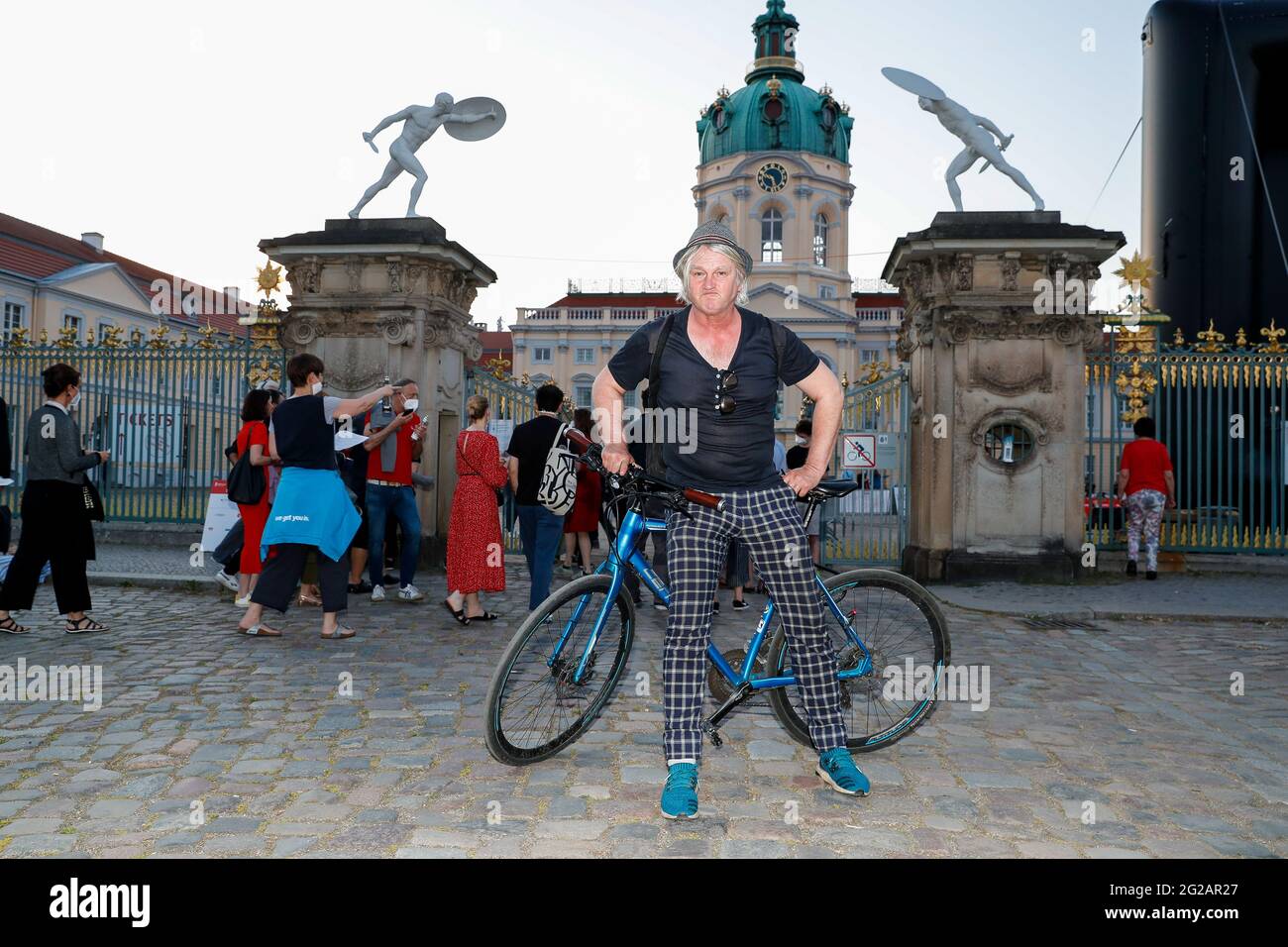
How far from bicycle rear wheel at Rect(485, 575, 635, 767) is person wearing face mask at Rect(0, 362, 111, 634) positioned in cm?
439

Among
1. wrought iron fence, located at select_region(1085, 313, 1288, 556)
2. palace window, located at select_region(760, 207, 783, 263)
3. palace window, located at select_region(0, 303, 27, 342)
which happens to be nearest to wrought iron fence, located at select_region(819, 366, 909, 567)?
wrought iron fence, located at select_region(1085, 313, 1288, 556)

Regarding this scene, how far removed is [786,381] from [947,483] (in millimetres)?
7825

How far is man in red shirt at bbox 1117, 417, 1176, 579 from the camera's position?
11.2 m

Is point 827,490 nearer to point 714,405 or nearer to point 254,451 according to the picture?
point 714,405

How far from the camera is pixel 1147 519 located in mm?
11242

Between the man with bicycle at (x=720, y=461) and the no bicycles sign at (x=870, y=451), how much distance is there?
823 cm

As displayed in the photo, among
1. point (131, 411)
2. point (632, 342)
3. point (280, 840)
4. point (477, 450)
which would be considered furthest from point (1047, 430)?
point (131, 411)

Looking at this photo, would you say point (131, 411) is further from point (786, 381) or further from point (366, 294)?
point (786, 381)

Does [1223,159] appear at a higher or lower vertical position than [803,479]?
higher

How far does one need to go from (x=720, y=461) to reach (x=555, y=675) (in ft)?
3.41

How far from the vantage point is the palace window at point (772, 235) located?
61969 millimetres

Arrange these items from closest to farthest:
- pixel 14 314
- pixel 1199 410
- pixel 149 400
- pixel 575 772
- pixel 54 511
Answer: pixel 575 772, pixel 54 511, pixel 1199 410, pixel 149 400, pixel 14 314

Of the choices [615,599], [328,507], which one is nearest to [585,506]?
[328,507]
